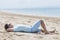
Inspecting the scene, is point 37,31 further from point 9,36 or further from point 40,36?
point 9,36

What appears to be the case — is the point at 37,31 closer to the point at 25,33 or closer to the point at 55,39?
the point at 25,33

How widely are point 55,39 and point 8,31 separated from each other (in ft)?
5.70

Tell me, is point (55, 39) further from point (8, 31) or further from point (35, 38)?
point (8, 31)

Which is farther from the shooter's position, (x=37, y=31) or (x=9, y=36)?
(x=37, y=31)

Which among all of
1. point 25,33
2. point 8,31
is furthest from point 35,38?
point 8,31

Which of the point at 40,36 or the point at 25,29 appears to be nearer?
the point at 40,36

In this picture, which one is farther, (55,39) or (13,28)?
(13,28)

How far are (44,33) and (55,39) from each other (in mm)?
889

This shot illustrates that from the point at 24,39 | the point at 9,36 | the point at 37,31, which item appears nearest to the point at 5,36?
the point at 9,36

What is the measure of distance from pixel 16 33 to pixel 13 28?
317mm

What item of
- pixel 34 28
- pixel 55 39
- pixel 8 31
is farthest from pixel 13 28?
pixel 55 39

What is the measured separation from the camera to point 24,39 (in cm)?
675

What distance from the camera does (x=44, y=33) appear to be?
7613 mm

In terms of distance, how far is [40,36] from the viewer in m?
7.13
